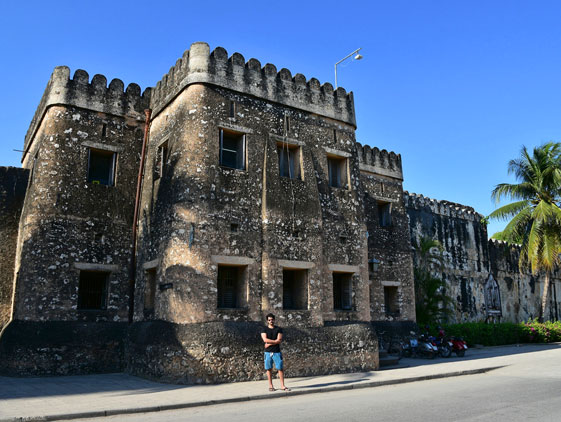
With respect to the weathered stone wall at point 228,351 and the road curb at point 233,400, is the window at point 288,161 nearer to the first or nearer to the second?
the weathered stone wall at point 228,351

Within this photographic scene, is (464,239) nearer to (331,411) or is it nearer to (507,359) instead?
(507,359)

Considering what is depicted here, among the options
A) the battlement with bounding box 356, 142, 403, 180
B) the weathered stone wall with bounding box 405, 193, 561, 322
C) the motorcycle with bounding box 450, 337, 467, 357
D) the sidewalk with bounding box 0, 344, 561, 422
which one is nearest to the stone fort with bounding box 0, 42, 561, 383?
the sidewalk with bounding box 0, 344, 561, 422

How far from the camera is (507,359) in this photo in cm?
1645

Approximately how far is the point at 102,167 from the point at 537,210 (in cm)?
2094

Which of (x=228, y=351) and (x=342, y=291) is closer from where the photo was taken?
(x=228, y=351)

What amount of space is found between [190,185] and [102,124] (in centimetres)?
438

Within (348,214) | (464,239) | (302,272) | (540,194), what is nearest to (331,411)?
(302,272)

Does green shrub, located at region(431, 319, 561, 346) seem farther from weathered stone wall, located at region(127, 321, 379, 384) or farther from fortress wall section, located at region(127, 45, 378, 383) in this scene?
fortress wall section, located at region(127, 45, 378, 383)

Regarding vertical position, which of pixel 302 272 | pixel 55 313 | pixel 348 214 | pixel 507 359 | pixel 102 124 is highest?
pixel 102 124

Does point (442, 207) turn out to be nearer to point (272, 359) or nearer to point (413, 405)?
point (272, 359)

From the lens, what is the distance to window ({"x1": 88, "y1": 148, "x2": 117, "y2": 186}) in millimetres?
14719

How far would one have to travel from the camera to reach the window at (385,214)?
20.0m

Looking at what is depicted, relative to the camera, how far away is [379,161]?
20.3m

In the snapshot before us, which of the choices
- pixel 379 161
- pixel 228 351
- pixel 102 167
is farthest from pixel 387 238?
pixel 102 167
